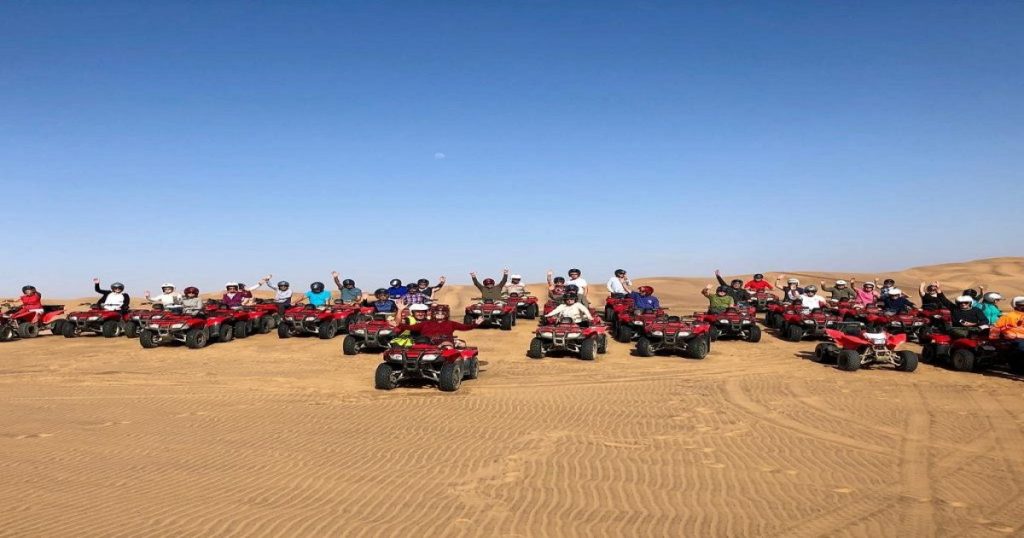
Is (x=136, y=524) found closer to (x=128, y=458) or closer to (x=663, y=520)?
(x=128, y=458)

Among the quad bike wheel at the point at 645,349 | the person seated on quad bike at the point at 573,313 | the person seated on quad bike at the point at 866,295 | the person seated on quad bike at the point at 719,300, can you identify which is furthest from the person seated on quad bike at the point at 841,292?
the person seated on quad bike at the point at 573,313

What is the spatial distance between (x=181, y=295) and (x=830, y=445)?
1797 cm

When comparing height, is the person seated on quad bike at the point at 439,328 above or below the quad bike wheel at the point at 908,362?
above

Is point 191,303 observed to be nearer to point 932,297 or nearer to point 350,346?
point 350,346

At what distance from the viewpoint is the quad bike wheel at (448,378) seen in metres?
10.7

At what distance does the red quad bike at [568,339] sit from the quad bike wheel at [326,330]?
5895 mm

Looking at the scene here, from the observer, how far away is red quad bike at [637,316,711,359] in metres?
14.7

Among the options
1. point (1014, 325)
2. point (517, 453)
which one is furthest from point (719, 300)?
point (517, 453)

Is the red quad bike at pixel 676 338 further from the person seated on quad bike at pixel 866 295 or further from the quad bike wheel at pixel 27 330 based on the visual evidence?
the quad bike wheel at pixel 27 330

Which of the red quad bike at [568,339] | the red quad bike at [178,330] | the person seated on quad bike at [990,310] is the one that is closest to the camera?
the red quad bike at [568,339]

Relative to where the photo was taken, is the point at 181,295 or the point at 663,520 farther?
the point at 181,295

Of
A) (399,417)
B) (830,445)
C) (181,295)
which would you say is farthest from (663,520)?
(181,295)

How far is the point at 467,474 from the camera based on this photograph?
6.34 m

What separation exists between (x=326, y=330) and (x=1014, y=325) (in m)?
15.1
